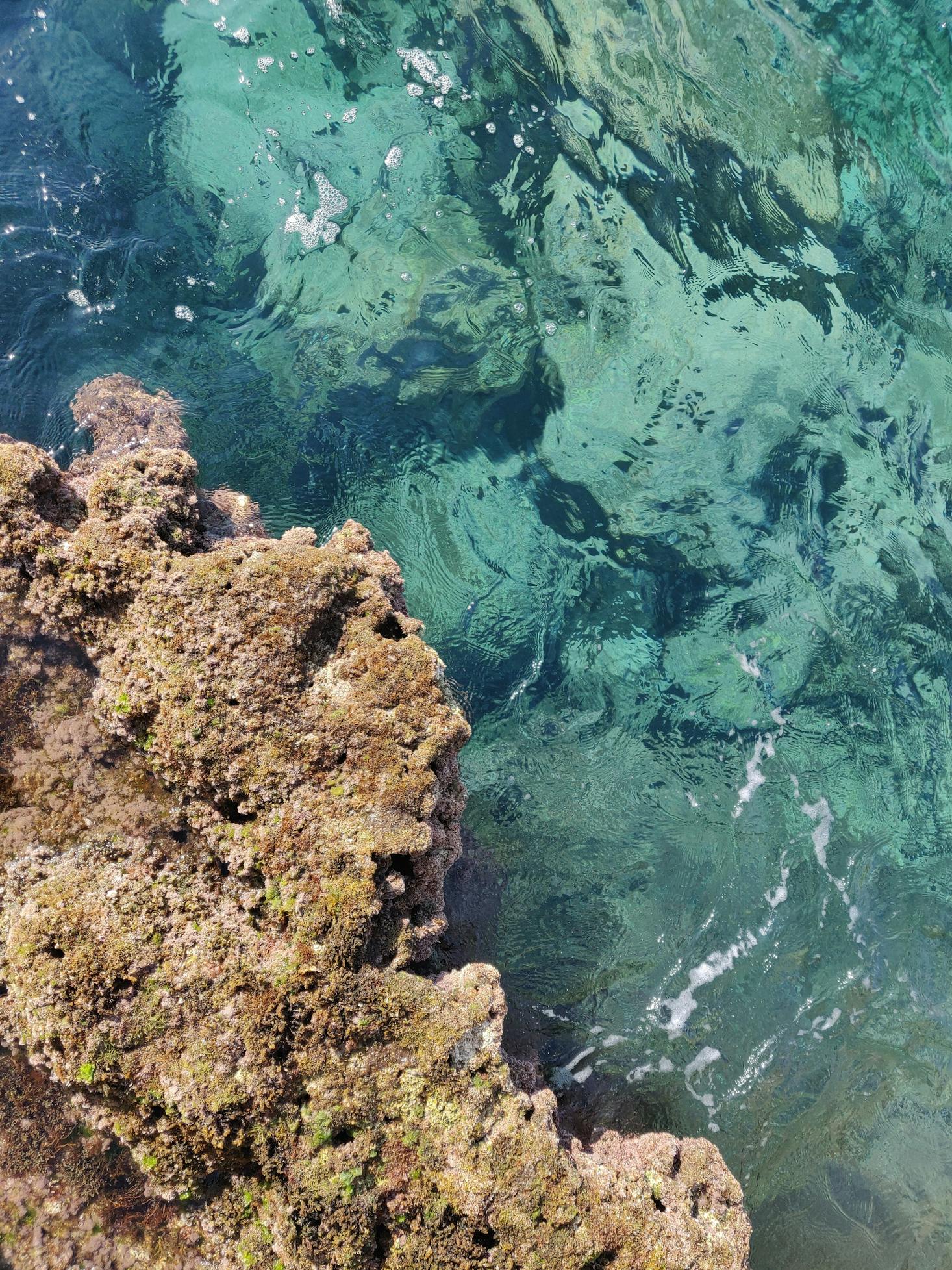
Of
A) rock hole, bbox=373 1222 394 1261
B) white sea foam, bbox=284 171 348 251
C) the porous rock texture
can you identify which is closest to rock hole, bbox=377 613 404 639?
the porous rock texture

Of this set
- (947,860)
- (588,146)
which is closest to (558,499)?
(588,146)

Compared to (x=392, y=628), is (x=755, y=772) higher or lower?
lower

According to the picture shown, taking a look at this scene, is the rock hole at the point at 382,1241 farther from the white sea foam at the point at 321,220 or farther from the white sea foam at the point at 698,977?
the white sea foam at the point at 321,220

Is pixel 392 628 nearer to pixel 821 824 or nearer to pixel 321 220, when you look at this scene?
pixel 321 220

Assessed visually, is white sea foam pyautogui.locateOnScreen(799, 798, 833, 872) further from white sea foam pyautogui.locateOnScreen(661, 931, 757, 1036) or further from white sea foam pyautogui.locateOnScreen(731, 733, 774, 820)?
white sea foam pyautogui.locateOnScreen(661, 931, 757, 1036)

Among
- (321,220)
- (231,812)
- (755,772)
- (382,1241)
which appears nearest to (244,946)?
(231,812)

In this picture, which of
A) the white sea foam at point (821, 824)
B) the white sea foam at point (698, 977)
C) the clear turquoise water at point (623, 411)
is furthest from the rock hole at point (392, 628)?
the white sea foam at point (821, 824)
